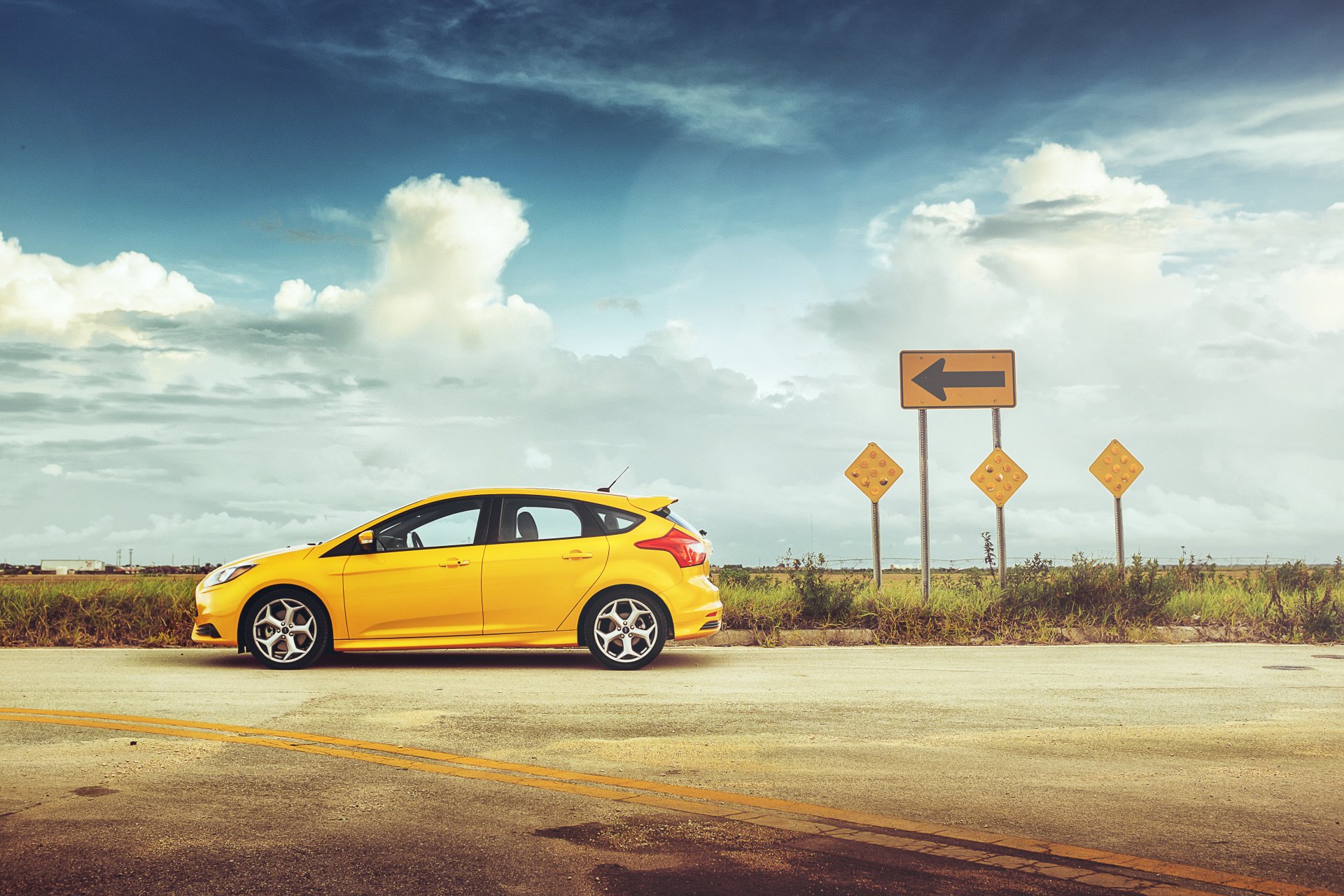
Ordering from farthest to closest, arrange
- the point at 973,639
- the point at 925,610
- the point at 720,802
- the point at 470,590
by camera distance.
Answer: the point at 925,610, the point at 973,639, the point at 470,590, the point at 720,802

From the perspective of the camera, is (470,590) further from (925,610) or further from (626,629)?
(925,610)

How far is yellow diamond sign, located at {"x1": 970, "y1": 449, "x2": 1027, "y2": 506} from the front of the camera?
2155 cm

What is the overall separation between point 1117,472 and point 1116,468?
0.07 meters

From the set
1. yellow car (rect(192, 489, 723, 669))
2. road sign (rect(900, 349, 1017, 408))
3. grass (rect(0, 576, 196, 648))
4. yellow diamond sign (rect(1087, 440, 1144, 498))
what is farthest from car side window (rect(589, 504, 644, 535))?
yellow diamond sign (rect(1087, 440, 1144, 498))

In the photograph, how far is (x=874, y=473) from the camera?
2022 centimetres

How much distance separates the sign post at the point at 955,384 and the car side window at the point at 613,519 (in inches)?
410

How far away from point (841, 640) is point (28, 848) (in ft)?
35.7

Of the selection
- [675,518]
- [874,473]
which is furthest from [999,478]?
[675,518]

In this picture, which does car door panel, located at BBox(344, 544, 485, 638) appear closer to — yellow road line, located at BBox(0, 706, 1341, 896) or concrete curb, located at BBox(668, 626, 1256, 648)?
yellow road line, located at BBox(0, 706, 1341, 896)

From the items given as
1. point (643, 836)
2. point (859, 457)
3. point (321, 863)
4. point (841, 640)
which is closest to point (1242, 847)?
point (643, 836)

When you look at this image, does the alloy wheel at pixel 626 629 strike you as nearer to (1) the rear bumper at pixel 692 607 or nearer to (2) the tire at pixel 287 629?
(1) the rear bumper at pixel 692 607

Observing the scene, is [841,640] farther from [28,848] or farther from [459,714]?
[28,848]

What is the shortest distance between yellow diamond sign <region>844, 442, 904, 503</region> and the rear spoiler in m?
9.05

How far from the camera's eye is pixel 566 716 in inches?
335
